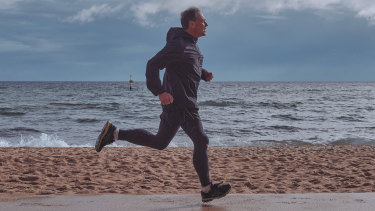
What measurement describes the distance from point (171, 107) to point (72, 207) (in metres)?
1.15

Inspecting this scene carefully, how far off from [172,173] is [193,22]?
3.48 m

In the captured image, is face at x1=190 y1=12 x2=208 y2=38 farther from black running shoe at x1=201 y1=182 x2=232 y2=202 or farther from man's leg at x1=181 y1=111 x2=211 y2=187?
black running shoe at x1=201 y1=182 x2=232 y2=202

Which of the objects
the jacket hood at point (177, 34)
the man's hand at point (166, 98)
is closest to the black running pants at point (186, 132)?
the man's hand at point (166, 98)

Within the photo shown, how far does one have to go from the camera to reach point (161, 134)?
3037mm

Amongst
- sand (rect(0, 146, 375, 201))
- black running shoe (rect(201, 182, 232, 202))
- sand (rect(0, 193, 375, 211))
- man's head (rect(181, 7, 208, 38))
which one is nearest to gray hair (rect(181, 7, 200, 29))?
man's head (rect(181, 7, 208, 38))

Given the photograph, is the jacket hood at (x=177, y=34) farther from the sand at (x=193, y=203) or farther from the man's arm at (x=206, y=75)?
the sand at (x=193, y=203)

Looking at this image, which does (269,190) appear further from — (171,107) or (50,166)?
(50,166)

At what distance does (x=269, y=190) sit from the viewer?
191 inches

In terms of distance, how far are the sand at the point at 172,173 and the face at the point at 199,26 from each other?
194 centimetres

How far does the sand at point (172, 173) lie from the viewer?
4789 mm

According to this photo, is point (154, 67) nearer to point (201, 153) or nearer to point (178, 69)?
point (178, 69)

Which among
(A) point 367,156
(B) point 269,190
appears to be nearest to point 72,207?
(B) point 269,190

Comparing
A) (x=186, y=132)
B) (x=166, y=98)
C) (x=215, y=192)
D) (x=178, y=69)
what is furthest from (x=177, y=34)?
(x=215, y=192)

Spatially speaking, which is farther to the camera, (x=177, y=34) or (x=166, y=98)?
(x=177, y=34)
